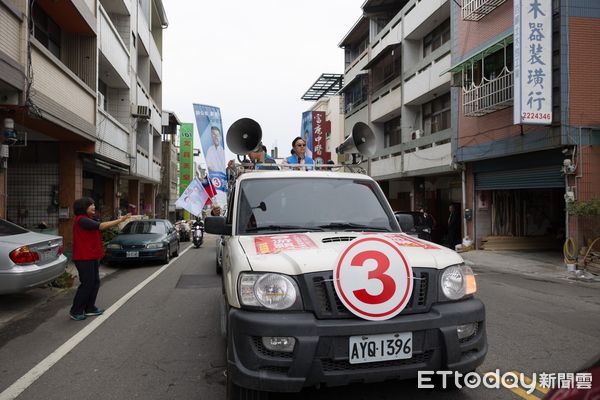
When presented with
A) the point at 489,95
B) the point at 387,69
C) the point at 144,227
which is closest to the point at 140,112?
the point at 144,227

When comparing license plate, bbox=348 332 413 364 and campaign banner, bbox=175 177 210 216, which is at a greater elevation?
campaign banner, bbox=175 177 210 216

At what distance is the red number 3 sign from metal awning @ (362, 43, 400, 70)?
2147cm

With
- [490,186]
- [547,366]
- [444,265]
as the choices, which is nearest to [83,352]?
[444,265]

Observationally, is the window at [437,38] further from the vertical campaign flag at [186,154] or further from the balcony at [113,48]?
the vertical campaign flag at [186,154]

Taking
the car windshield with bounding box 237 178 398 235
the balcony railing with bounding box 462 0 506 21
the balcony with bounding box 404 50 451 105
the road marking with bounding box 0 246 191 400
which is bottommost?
the road marking with bounding box 0 246 191 400

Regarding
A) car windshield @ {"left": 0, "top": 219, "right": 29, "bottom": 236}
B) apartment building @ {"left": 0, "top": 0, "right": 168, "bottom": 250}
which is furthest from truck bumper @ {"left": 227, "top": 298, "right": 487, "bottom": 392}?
apartment building @ {"left": 0, "top": 0, "right": 168, "bottom": 250}

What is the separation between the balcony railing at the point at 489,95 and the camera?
13.3 metres

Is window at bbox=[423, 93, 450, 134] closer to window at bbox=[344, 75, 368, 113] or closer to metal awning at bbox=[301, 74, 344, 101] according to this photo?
window at bbox=[344, 75, 368, 113]

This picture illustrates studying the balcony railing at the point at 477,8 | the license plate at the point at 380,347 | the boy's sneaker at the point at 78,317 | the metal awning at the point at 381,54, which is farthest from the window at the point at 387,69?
the license plate at the point at 380,347

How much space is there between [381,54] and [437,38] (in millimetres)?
4099

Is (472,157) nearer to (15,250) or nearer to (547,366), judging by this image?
(547,366)

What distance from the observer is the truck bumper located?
2711mm

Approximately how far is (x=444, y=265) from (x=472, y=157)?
1378 centimetres

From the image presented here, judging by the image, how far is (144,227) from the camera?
43.8ft
